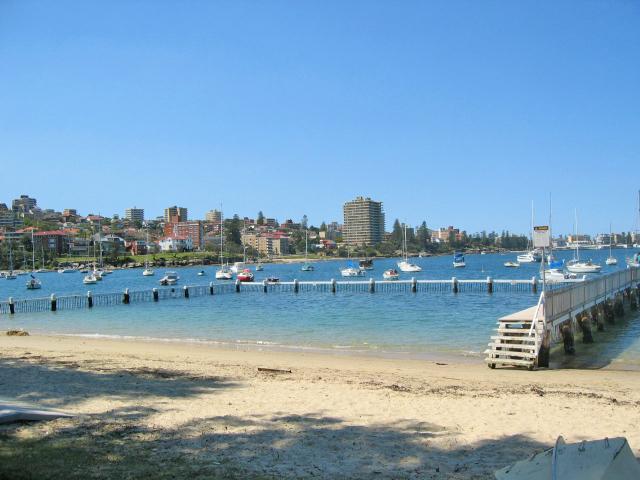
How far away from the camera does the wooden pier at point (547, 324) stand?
16875mm

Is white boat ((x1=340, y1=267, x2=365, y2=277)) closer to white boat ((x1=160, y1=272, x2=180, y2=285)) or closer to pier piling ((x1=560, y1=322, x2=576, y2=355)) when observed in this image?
white boat ((x1=160, y1=272, x2=180, y2=285))

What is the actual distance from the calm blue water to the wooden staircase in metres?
3.73

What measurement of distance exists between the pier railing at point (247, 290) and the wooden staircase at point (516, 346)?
38.2m

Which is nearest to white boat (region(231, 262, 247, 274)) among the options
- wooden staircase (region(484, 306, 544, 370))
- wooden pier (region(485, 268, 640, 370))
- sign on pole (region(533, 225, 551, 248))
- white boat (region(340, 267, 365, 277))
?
white boat (region(340, 267, 365, 277))

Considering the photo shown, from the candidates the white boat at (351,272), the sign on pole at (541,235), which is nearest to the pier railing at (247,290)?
the white boat at (351,272)

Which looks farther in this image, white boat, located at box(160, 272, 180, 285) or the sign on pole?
white boat, located at box(160, 272, 180, 285)

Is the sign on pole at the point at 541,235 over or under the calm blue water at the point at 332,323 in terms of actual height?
over

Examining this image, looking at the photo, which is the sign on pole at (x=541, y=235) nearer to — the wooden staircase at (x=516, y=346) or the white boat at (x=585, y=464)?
the wooden staircase at (x=516, y=346)

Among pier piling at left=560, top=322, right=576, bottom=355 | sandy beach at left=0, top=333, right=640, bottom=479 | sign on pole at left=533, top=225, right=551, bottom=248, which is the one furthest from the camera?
pier piling at left=560, top=322, right=576, bottom=355

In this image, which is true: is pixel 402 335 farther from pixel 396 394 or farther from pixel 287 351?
pixel 396 394

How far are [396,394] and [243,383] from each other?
3.41 metres

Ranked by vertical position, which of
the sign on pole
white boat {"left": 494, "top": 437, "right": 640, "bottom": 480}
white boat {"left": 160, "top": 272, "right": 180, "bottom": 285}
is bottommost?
white boat {"left": 160, "top": 272, "right": 180, "bottom": 285}

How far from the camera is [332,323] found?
107 ft

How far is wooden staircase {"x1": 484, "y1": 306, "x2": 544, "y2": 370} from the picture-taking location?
16.7 metres
